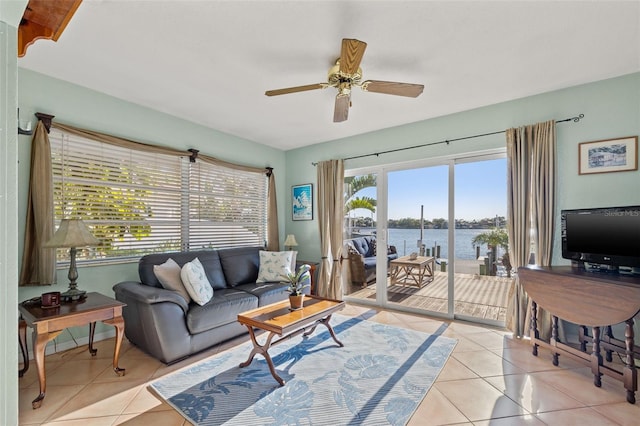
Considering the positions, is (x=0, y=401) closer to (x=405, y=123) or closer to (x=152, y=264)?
(x=152, y=264)

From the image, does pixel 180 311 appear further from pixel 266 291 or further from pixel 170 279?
pixel 266 291

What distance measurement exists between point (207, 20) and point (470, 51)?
1.86m

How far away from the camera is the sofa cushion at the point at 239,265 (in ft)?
11.3

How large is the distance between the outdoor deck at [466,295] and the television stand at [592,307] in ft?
2.10

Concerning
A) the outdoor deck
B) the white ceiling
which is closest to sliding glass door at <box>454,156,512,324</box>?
the outdoor deck

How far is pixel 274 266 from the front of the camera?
368 centimetres

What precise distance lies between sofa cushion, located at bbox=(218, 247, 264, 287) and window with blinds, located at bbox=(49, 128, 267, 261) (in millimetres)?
412

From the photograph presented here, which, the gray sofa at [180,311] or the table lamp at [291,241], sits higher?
the table lamp at [291,241]

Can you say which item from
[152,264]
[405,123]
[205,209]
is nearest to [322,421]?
[152,264]

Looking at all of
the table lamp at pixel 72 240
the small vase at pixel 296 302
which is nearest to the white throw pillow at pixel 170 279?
the table lamp at pixel 72 240

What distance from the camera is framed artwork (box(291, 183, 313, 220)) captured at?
15.2 ft

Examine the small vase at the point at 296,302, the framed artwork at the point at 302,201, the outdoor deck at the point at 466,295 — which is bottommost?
the outdoor deck at the point at 466,295

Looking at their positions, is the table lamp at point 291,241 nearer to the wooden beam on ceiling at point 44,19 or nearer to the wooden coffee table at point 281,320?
the wooden coffee table at point 281,320

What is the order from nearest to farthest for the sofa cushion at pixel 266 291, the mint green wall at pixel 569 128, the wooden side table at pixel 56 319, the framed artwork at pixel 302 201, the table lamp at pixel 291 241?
the wooden side table at pixel 56 319
the mint green wall at pixel 569 128
the sofa cushion at pixel 266 291
the table lamp at pixel 291 241
the framed artwork at pixel 302 201
